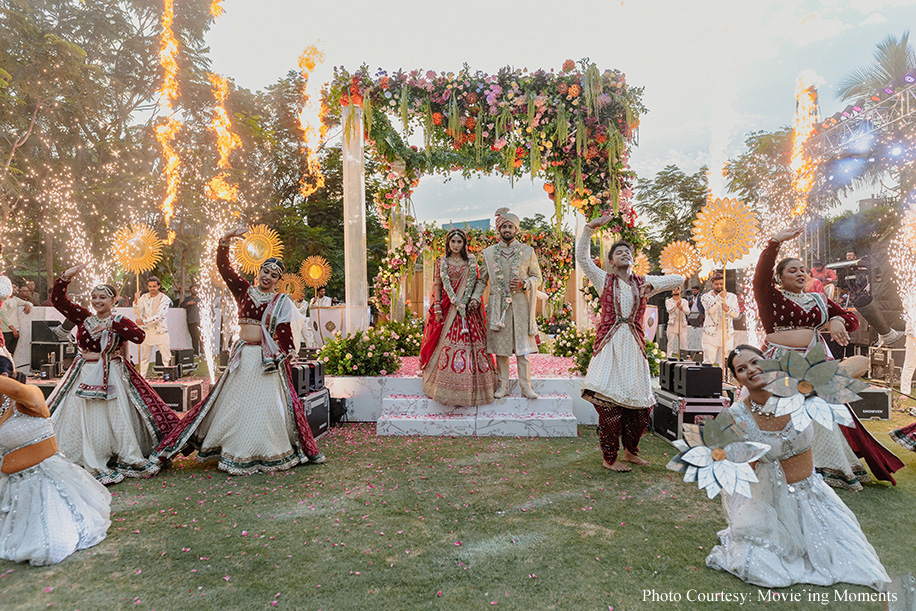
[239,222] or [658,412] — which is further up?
[239,222]

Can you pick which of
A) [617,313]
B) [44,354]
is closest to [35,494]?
[617,313]

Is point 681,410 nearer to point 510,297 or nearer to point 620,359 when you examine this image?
point 620,359

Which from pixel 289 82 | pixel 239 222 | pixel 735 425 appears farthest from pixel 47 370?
pixel 289 82

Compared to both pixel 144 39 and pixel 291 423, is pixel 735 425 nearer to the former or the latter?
pixel 291 423

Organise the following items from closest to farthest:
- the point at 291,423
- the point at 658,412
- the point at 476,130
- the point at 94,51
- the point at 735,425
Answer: the point at 735,425
the point at 291,423
the point at 658,412
the point at 476,130
the point at 94,51

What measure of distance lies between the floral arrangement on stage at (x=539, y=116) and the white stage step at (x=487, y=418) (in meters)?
2.59

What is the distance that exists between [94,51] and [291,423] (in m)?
18.3

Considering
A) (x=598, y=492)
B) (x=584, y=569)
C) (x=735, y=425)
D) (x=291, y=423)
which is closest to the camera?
(x=735, y=425)

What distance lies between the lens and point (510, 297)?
5.32 metres

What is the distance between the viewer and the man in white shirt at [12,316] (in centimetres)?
820

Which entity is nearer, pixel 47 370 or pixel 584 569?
pixel 584 569

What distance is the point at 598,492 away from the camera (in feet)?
11.3

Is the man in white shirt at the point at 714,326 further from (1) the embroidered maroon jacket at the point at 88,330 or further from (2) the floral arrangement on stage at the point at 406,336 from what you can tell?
(1) the embroidered maroon jacket at the point at 88,330

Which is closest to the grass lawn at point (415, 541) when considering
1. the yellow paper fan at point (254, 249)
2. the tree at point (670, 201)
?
the yellow paper fan at point (254, 249)
